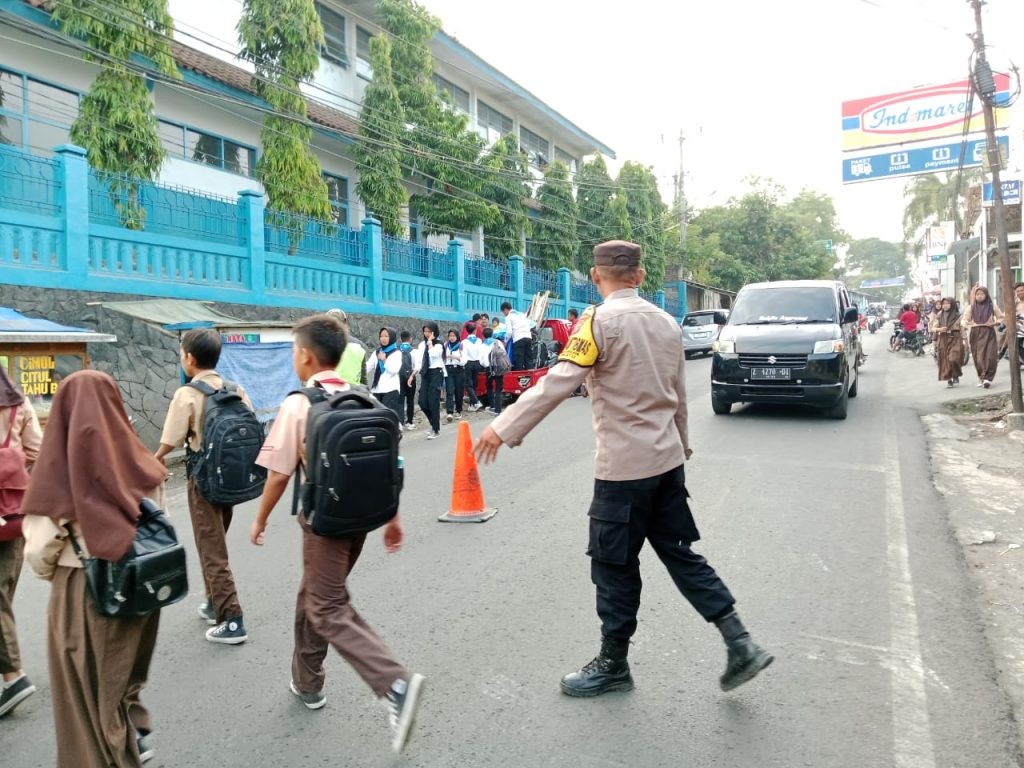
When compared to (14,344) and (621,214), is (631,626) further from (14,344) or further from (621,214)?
(621,214)

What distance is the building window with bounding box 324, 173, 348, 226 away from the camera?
19.7 m

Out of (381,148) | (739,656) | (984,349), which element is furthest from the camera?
(381,148)

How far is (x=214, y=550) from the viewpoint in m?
4.10

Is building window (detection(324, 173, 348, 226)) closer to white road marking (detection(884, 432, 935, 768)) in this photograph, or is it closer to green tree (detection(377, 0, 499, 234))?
green tree (detection(377, 0, 499, 234))

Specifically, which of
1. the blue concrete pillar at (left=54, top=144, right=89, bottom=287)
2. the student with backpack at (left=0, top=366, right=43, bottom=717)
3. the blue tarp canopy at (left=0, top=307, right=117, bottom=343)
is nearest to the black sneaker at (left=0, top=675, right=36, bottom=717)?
the student with backpack at (left=0, top=366, right=43, bottom=717)

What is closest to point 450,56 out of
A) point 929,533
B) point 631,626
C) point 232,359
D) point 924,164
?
point 924,164

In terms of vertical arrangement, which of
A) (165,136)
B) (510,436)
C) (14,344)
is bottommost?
(510,436)

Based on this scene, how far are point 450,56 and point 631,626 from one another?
2312 cm

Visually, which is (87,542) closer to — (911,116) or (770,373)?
(770,373)

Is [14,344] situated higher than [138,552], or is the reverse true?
[14,344]

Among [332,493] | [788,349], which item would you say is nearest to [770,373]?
[788,349]

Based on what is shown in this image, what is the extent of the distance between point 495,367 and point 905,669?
11103 millimetres

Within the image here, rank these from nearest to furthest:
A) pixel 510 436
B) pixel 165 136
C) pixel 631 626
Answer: pixel 510 436 → pixel 631 626 → pixel 165 136

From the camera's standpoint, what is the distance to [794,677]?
3.62 m
